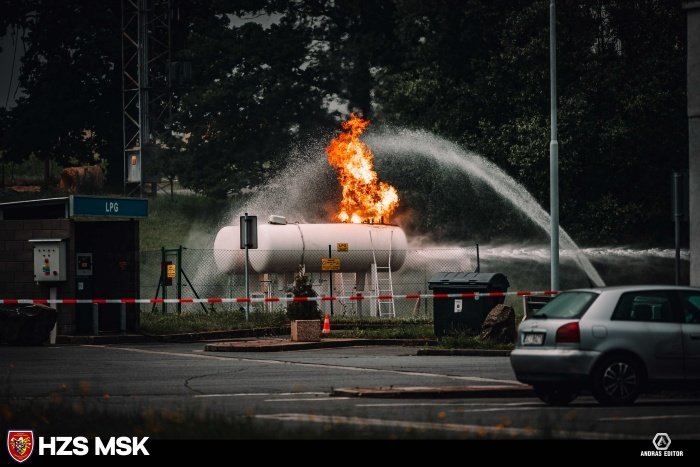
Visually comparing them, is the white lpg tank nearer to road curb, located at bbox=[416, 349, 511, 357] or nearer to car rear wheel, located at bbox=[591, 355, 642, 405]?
road curb, located at bbox=[416, 349, 511, 357]

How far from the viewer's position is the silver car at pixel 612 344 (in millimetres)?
15695

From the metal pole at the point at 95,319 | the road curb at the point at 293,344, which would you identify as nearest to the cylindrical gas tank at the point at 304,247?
the metal pole at the point at 95,319

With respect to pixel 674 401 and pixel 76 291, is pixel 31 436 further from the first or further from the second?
pixel 76 291

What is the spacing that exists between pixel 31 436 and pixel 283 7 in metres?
53.2

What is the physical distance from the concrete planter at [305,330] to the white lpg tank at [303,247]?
10567 millimetres

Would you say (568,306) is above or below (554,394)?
above

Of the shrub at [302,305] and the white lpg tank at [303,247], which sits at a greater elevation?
the white lpg tank at [303,247]

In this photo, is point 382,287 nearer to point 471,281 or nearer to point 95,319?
point 95,319

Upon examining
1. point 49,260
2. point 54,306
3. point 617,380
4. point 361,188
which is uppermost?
point 361,188

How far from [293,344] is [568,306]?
36.1 feet

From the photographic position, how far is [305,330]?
27.9 metres

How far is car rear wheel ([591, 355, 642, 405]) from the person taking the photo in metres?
15.7

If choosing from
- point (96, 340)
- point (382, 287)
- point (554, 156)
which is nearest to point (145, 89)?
point (382, 287)

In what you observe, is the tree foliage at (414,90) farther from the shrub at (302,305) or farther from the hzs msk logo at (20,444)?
the hzs msk logo at (20,444)
